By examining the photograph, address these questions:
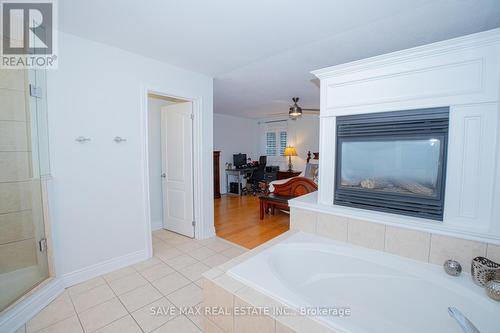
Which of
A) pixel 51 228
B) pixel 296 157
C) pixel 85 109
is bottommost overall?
pixel 51 228

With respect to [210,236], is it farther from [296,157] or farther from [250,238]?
[296,157]

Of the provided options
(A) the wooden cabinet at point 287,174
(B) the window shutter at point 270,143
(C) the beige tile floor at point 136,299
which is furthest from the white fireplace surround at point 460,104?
(B) the window shutter at point 270,143

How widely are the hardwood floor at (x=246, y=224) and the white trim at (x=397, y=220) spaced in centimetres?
132

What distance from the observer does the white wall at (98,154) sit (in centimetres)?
204

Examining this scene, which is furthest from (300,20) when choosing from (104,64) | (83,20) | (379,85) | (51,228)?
(51,228)

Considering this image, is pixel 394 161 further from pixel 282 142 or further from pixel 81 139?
pixel 282 142

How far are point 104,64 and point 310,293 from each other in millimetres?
2866

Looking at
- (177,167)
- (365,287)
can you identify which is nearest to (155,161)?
(177,167)

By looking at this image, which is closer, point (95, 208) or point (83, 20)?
point (83, 20)

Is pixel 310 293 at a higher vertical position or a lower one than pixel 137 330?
higher

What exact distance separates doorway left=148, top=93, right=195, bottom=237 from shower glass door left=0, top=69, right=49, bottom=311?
1383 mm

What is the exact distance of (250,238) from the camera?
10.8 ft
